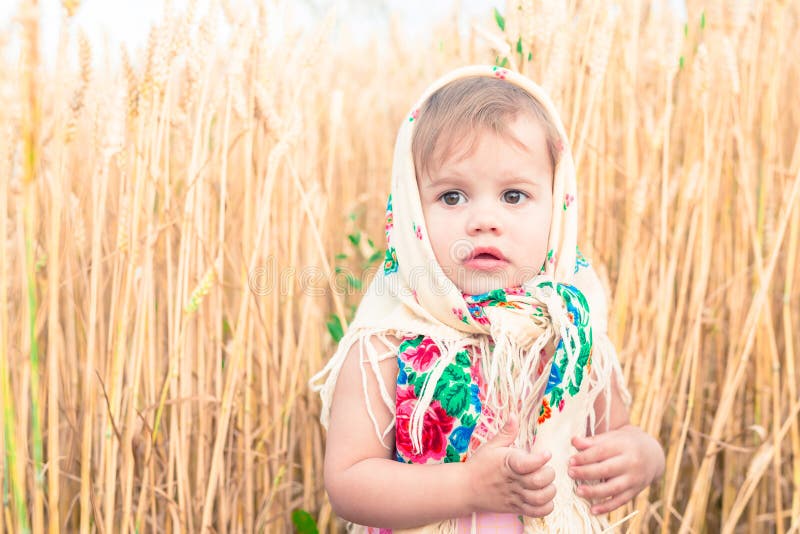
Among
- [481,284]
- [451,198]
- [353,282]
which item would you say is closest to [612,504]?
[481,284]

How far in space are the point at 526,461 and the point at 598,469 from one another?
0.52 feet

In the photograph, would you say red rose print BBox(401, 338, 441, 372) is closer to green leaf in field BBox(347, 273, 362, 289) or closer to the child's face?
the child's face

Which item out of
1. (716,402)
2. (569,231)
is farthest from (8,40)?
(716,402)

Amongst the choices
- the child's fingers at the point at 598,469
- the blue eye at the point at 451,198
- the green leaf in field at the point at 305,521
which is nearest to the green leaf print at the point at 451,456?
the child's fingers at the point at 598,469

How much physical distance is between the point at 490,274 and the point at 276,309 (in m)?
0.48

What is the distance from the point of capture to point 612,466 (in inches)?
33.2

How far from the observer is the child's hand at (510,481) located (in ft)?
2.39

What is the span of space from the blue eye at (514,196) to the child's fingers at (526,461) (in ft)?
0.93

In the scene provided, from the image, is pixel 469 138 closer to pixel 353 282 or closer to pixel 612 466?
pixel 612 466

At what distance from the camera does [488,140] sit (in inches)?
31.7

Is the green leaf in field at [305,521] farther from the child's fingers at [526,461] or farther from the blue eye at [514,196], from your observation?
the blue eye at [514,196]

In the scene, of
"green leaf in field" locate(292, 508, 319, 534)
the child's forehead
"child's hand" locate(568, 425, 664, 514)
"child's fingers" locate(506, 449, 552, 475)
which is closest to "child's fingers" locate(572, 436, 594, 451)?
"child's hand" locate(568, 425, 664, 514)

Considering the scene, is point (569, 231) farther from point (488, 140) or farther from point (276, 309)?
point (276, 309)

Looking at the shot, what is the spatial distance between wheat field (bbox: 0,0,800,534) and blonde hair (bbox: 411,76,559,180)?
212 millimetres
